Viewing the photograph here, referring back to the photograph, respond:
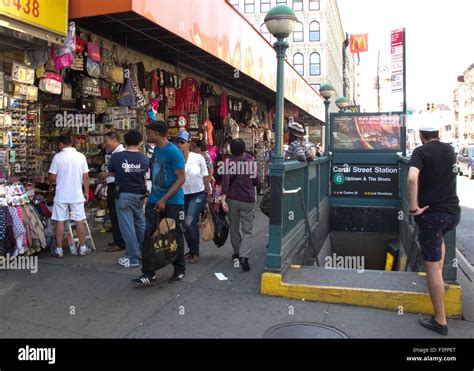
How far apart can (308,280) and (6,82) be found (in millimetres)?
4588

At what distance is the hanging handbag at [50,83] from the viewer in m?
5.87

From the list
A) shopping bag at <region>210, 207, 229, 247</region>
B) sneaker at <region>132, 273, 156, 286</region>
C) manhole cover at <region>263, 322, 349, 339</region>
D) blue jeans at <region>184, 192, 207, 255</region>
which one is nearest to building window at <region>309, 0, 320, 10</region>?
blue jeans at <region>184, 192, 207, 255</region>

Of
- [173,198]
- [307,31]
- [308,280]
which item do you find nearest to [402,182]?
[308,280]

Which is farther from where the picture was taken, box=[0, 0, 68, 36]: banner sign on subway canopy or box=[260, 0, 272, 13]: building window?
box=[260, 0, 272, 13]: building window

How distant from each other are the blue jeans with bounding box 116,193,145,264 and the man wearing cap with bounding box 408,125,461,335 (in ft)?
10.9

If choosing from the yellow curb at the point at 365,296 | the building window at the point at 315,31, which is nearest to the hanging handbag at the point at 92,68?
the yellow curb at the point at 365,296

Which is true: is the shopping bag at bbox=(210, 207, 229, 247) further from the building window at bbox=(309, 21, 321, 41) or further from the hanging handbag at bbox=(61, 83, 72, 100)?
the building window at bbox=(309, 21, 321, 41)

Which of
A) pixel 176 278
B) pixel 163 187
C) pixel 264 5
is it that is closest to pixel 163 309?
pixel 176 278

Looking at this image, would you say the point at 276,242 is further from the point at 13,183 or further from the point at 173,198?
the point at 13,183

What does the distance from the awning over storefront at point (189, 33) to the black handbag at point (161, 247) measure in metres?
2.71

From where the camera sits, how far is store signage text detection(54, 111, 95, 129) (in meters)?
7.04

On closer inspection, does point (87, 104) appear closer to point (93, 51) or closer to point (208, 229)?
point (93, 51)

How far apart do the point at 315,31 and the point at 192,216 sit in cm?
4763
